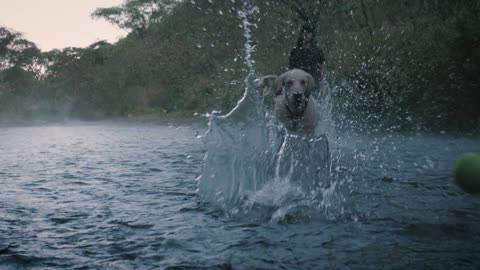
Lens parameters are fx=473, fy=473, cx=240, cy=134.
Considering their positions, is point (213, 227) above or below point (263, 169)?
below

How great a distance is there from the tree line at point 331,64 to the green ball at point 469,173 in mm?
9721

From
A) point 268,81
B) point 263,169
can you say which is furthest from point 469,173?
point 268,81

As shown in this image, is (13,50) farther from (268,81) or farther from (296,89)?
(296,89)

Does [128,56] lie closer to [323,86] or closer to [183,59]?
[183,59]

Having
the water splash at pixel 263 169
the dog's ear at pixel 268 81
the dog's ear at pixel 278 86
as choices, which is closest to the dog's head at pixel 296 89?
the dog's ear at pixel 278 86

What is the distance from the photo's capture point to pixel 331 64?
16.0m

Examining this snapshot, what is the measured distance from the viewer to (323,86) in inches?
312

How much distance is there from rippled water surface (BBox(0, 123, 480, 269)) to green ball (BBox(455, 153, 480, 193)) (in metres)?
0.38

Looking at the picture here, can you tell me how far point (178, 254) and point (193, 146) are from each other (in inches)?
345

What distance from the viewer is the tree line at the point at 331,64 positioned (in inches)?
520

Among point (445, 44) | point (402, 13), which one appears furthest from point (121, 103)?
point (445, 44)

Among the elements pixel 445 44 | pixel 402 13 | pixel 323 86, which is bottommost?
pixel 323 86

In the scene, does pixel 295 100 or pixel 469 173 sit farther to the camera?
pixel 295 100

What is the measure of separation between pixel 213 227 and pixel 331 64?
12.7 meters
